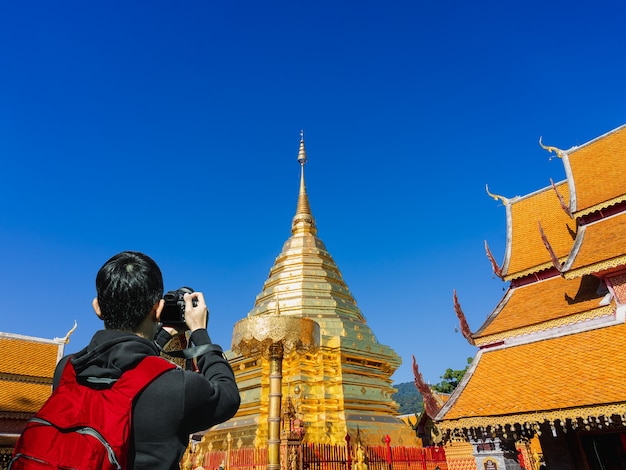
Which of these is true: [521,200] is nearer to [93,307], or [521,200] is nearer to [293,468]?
[293,468]

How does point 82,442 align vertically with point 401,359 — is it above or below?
below

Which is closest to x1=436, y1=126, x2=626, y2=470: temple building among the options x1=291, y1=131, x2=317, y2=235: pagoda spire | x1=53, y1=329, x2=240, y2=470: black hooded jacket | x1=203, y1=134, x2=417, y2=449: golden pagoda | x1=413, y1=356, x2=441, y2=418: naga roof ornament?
x1=413, y1=356, x2=441, y2=418: naga roof ornament

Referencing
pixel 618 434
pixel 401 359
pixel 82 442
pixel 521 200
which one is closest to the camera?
pixel 82 442

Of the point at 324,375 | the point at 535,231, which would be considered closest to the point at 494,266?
the point at 535,231

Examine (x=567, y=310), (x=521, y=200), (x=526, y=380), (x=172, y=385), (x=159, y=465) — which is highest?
(x=521, y=200)

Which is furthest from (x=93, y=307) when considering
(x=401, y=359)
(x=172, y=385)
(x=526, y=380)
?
(x=401, y=359)

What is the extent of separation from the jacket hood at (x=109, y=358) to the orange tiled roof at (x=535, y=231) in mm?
11879

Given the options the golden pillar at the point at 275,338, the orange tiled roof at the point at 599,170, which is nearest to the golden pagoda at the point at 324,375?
the golden pillar at the point at 275,338

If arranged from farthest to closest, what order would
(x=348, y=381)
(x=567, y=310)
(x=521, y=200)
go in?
(x=348, y=381) < (x=521, y=200) < (x=567, y=310)

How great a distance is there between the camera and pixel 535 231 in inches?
521

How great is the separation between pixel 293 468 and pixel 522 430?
16.2 feet

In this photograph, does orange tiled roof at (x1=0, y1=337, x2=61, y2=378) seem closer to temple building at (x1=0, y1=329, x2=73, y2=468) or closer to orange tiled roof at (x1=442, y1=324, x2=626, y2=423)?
temple building at (x1=0, y1=329, x2=73, y2=468)

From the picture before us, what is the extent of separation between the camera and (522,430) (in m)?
8.74

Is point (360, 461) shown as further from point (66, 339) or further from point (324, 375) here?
point (66, 339)
